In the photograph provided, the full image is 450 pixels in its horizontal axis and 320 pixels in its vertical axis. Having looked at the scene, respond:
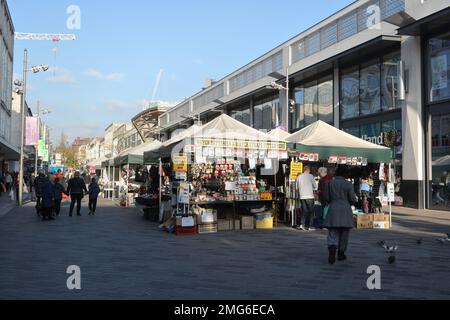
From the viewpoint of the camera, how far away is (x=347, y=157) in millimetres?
13414

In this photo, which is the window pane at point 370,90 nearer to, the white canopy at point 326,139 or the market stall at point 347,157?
the market stall at point 347,157

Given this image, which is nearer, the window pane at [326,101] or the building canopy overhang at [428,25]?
the building canopy overhang at [428,25]

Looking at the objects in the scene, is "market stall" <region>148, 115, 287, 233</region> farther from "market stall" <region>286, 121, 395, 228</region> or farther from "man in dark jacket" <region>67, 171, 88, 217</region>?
"man in dark jacket" <region>67, 171, 88, 217</region>

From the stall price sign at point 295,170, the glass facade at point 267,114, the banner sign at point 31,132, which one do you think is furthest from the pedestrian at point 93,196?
the banner sign at point 31,132

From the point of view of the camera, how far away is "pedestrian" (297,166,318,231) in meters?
12.6

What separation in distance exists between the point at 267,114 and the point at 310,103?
6.85 m

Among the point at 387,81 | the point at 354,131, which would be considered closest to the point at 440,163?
the point at 387,81

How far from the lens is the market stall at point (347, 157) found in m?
13.3

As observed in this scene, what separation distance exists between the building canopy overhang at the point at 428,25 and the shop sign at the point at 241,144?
1005 cm

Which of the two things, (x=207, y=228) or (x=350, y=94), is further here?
(x=350, y=94)

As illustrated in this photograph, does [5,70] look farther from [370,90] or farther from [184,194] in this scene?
[184,194]

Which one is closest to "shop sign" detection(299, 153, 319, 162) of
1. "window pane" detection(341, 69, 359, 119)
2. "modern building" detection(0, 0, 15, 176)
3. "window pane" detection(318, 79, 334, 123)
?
"window pane" detection(341, 69, 359, 119)
